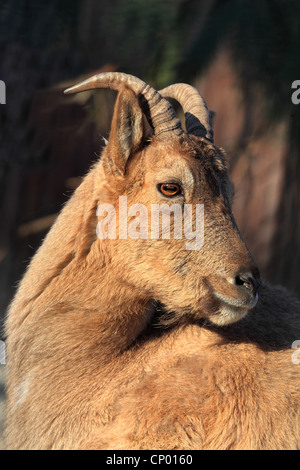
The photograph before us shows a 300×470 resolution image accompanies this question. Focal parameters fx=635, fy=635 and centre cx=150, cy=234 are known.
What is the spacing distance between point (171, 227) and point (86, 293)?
735 millimetres

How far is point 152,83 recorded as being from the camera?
914cm

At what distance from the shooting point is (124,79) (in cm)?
449

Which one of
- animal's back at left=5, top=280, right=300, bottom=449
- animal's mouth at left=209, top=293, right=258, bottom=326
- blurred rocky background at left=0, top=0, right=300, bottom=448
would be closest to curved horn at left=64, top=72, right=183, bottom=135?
animal's mouth at left=209, top=293, right=258, bottom=326

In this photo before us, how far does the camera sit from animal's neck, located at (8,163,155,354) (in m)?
4.32

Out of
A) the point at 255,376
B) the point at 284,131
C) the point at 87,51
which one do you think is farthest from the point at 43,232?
the point at 255,376

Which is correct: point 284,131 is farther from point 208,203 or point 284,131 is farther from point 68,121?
point 208,203

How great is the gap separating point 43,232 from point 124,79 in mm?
4937

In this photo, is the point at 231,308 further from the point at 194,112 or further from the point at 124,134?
the point at 194,112

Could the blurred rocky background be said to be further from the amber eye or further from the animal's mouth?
the animal's mouth

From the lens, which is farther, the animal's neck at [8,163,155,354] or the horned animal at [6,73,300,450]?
the animal's neck at [8,163,155,354]

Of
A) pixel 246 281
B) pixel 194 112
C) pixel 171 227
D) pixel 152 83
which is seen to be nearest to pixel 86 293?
pixel 171 227

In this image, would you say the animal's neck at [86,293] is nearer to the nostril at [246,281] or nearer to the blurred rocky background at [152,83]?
the nostril at [246,281]

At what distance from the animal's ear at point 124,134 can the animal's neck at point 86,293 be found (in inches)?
10.9

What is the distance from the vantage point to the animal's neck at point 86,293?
4.32 meters
